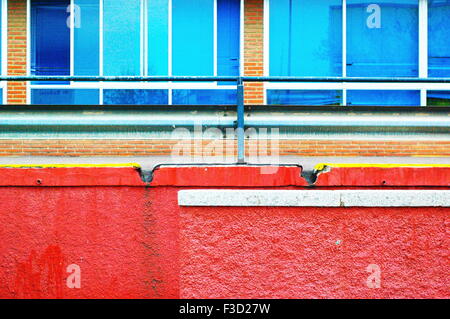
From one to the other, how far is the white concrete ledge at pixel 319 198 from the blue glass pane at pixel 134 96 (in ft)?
14.5

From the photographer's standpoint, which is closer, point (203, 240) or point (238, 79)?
point (203, 240)

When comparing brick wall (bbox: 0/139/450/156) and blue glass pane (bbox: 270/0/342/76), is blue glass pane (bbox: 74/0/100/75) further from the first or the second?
brick wall (bbox: 0/139/450/156)

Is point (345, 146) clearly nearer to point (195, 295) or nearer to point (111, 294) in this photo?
point (195, 295)

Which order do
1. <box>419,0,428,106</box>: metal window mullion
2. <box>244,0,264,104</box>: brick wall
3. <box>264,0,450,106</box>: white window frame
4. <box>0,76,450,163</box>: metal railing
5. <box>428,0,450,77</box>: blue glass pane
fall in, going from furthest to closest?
<box>428,0,450,77</box>: blue glass pane, <box>419,0,428,106</box>: metal window mullion, <box>244,0,264,104</box>: brick wall, <box>264,0,450,106</box>: white window frame, <box>0,76,450,163</box>: metal railing

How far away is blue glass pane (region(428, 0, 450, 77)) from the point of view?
8.21m

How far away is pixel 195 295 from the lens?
3908 millimetres

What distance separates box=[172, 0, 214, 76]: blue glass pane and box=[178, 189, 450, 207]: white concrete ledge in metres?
4.63

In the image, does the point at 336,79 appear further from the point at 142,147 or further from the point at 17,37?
the point at 17,37

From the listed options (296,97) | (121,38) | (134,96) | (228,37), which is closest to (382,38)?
(296,97)

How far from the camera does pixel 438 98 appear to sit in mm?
8117

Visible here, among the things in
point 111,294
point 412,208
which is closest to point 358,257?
point 412,208

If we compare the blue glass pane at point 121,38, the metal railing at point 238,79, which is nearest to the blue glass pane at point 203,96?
the blue glass pane at point 121,38

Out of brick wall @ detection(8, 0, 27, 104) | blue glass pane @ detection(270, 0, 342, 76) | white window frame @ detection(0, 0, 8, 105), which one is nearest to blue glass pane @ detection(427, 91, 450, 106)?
blue glass pane @ detection(270, 0, 342, 76)

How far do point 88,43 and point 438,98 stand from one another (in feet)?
21.4
